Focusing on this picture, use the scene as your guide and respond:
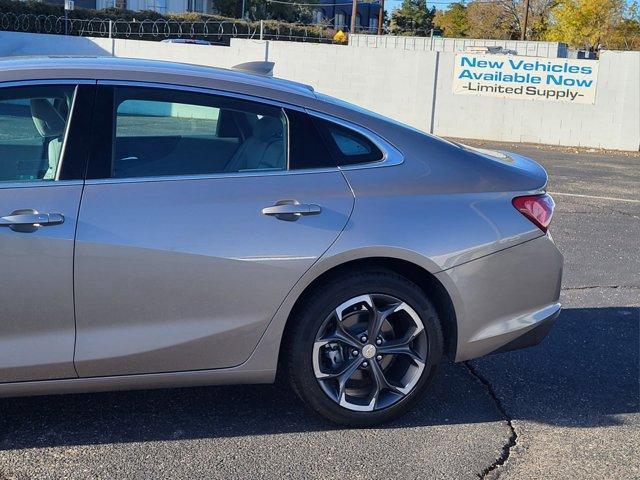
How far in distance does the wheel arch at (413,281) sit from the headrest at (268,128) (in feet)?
2.32

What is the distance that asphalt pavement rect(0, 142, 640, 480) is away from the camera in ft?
12.5

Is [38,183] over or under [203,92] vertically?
under

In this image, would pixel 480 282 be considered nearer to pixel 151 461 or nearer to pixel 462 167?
pixel 462 167

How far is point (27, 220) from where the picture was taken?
3592 millimetres

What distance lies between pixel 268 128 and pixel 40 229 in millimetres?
1168

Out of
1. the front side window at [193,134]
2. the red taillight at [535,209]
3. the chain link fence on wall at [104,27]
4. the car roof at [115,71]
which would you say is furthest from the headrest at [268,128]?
the chain link fence on wall at [104,27]

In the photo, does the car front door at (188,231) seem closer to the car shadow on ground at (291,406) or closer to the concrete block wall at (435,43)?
the car shadow on ground at (291,406)

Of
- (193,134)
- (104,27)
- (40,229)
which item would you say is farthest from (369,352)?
(104,27)

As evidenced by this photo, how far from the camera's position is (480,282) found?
4.16 m

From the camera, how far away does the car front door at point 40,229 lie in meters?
3.60

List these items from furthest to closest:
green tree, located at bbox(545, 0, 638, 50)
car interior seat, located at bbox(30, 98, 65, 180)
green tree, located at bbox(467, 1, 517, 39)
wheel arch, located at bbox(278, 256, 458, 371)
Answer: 1. green tree, located at bbox(467, 1, 517, 39)
2. green tree, located at bbox(545, 0, 638, 50)
3. wheel arch, located at bbox(278, 256, 458, 371)
4. car interior seat, located at bbox(30, 98, 65, 180)

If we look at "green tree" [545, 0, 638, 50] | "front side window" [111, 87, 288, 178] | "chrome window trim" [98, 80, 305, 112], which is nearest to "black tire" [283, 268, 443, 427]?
"front side window" [111, 87, 288, 178]

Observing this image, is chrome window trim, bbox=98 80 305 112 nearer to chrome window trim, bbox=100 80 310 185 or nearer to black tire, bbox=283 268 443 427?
chrome window trim, bbox=100 80 310 185

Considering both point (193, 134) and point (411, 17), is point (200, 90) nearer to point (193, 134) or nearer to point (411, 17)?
point (193, 134)
